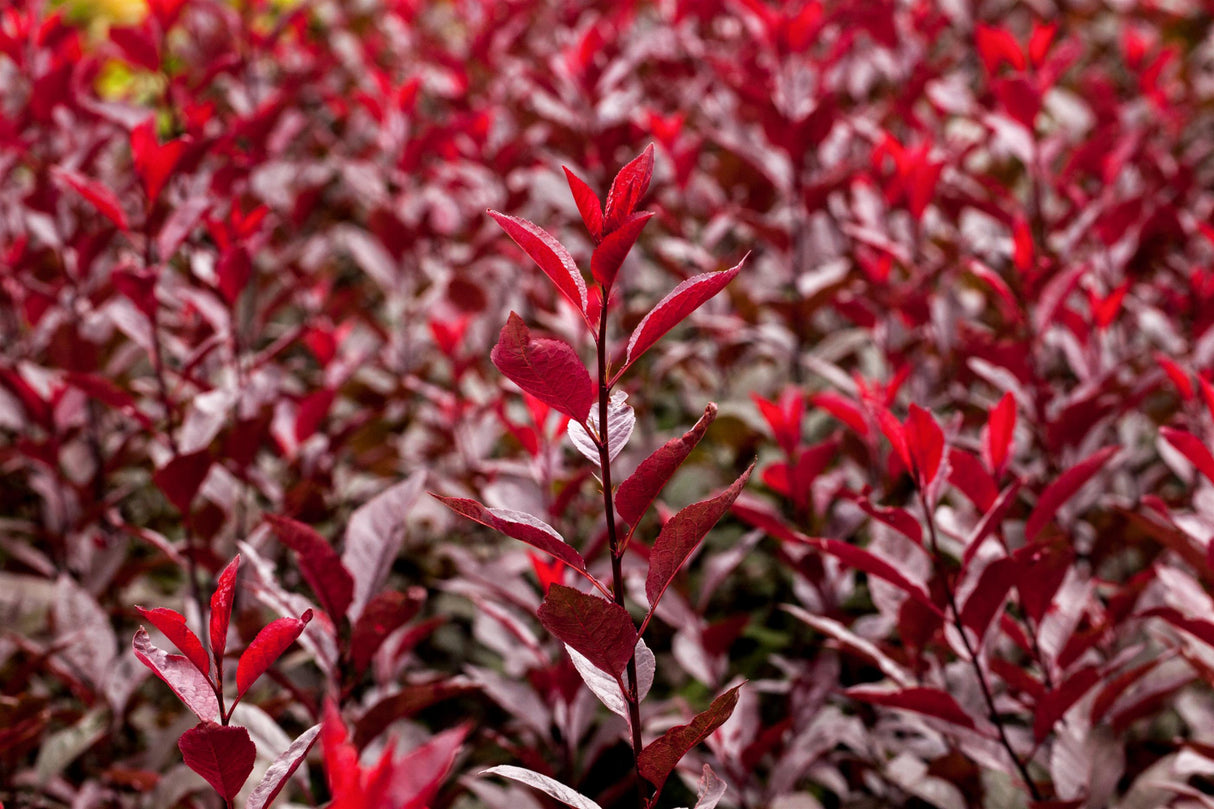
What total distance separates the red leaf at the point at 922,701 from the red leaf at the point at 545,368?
59 cm

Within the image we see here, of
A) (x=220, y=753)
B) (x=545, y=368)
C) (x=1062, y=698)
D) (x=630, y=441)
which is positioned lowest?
(x=630, y=441)

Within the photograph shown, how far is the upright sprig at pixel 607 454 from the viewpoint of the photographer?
96 cm

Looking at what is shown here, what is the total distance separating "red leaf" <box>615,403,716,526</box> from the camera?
3.26 ft

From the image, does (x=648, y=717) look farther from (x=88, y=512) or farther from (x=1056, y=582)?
(x=88, y=512)

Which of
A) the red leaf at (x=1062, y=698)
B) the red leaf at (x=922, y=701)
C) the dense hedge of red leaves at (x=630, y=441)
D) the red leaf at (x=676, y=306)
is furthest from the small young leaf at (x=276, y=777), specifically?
the red leaf at (x=1062, y=698)

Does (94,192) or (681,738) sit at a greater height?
(94,192)

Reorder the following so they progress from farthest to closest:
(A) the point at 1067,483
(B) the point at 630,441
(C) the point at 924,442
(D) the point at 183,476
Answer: (B) the point at 630,441, (D) the point at 183,476, (A) the point at 1067,483, (C) the point at 924,442

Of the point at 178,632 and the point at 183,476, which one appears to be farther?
the point at 183,476

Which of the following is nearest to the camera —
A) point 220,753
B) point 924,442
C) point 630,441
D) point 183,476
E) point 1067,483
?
point 220,753

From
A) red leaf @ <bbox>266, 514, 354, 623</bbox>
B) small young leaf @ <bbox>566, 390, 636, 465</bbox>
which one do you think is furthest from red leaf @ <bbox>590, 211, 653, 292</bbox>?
red leaf @ <bbox>266, 514, 354, 623</bbox>

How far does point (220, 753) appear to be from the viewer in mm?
950

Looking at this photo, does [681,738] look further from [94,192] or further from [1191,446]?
[94,192]

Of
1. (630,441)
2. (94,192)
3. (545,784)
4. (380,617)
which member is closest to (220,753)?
(545,784)

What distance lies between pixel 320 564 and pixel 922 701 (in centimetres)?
78
